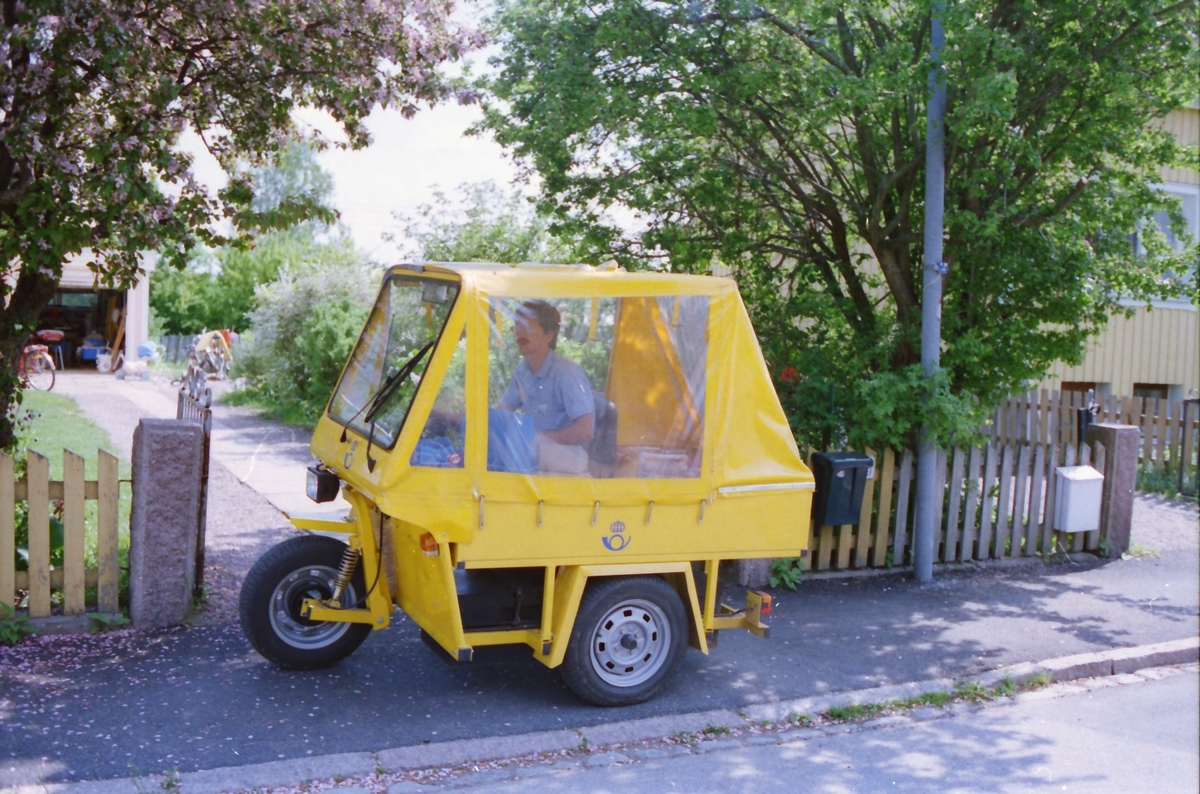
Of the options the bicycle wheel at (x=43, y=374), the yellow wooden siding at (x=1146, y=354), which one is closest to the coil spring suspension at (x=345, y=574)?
the yellow wooden siding at (x=1146, y=354)

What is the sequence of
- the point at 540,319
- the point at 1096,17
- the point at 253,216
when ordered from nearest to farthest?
1. the point at 540,319
2. the point at 253,216
3. the point at 1096,17

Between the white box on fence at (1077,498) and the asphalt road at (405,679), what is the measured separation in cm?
139

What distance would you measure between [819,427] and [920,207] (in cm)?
257

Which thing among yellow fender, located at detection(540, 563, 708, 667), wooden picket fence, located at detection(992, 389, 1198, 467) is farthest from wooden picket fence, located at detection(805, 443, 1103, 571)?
wooden picket fence, located at detection(992, 389, 1198, 467)

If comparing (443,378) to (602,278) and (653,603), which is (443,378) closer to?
(602,278)

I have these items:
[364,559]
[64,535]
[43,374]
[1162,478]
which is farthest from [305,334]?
[1162,478]

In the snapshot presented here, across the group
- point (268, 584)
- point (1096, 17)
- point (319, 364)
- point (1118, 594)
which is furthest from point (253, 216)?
point (319, 364)

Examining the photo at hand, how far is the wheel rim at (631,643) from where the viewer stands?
19.1 feet

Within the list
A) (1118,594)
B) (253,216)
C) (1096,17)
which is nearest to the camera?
(253,216)

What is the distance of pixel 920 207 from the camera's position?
10.0 meters

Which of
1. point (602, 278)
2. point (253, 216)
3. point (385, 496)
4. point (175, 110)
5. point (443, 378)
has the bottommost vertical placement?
point (385, 496)

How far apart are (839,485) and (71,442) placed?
10.0 m

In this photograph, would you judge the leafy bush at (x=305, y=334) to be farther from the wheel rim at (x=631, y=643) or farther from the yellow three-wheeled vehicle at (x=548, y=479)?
the wheel rim at (x=631, y=643)

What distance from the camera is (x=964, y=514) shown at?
→ 998 cm
